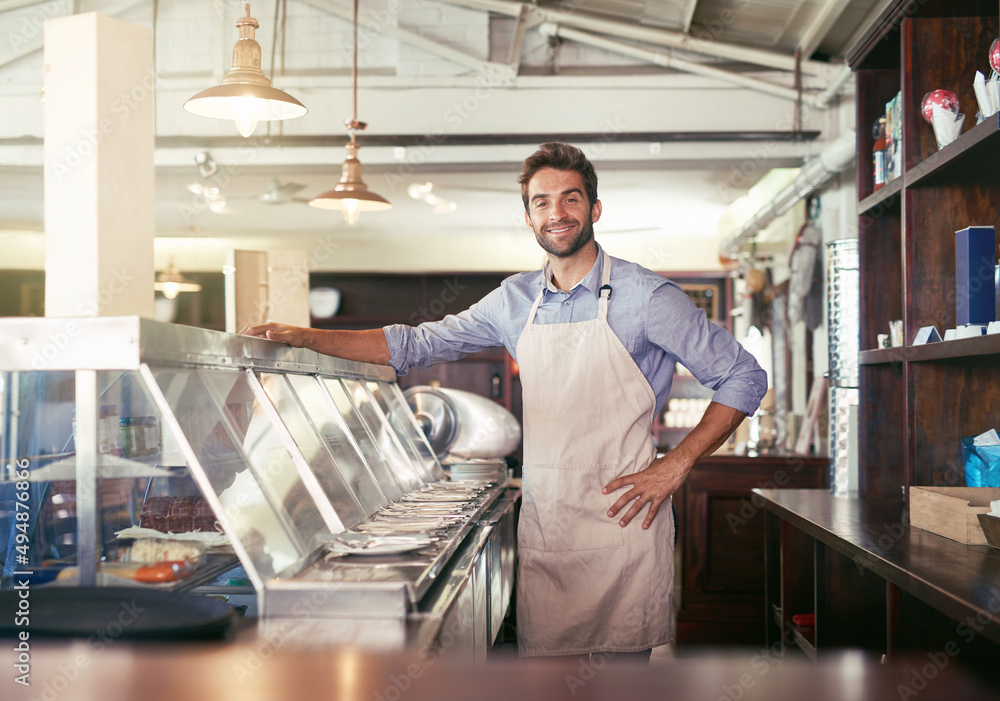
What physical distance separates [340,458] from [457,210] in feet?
19.5

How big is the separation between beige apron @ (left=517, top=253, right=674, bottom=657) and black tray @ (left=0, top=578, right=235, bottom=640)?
101cm

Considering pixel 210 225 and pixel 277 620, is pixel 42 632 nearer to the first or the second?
pixel 277 620

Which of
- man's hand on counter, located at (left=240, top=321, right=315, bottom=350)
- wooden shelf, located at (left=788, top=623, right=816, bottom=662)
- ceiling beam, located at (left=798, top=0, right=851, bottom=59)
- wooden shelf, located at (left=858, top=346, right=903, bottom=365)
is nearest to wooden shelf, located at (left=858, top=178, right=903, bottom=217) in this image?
wooden shelf, located at (left=858, top=346, right=903, bottom=365)

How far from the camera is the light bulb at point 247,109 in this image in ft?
8.64

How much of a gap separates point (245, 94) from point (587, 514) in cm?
159

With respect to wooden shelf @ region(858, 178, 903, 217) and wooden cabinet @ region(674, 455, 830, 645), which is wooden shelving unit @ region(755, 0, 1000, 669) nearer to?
wooden shelf @ region(858, 178, 903, 217)

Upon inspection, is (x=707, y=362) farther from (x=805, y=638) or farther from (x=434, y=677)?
(x=434, y=677)

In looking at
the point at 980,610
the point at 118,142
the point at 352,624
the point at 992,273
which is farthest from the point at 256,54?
the point at 980,610

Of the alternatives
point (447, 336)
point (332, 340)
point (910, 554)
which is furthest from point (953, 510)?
point (332, 340)

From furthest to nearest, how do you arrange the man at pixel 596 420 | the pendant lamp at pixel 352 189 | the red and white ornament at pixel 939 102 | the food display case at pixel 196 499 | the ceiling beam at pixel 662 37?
the ceiling beam at pixel 662 37 → the pendant lamp at pixel 352 189 → the red and white ornament at pixel 939 102 → the man at pixel 596 420 → the food display case at pixel 196 499

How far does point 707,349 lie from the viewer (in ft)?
6.80

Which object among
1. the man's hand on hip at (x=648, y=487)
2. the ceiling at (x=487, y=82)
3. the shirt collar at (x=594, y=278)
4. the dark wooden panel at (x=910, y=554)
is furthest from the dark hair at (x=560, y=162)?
the ceiling at (x=487, y=82)

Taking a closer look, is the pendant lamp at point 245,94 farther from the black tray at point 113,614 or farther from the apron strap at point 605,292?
the black tray at point 113,614

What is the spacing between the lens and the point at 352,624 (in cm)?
123
